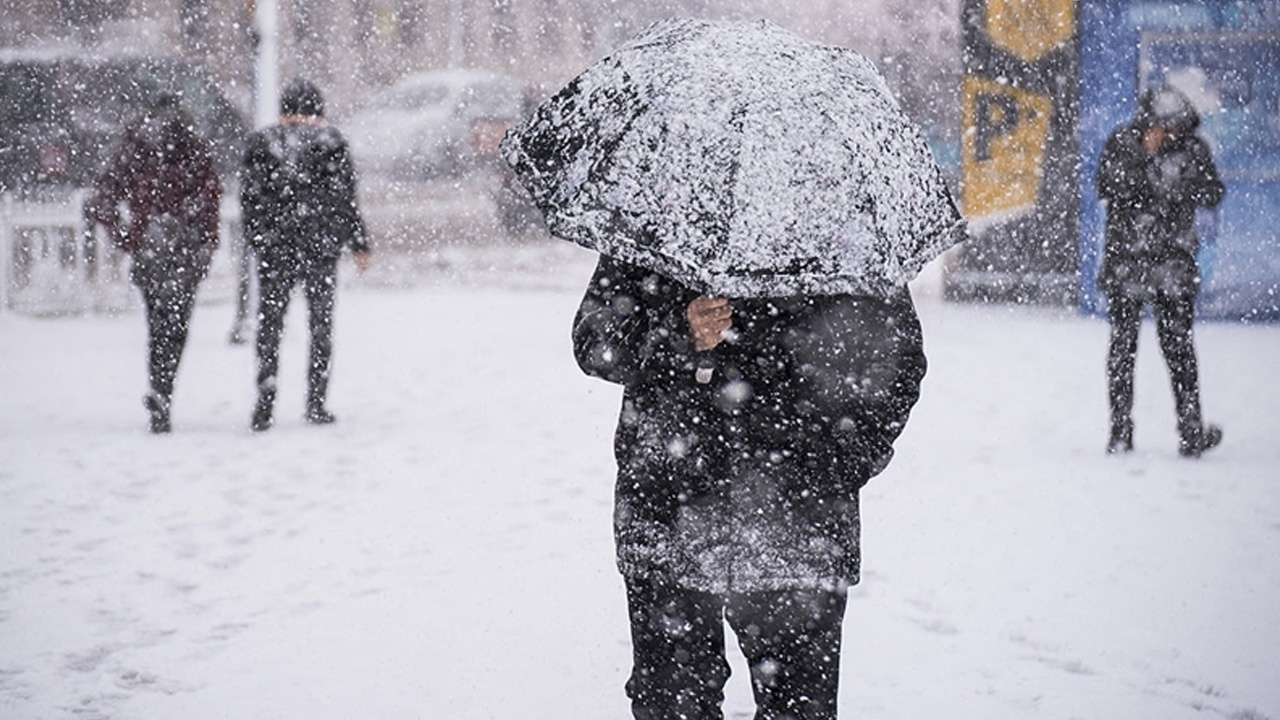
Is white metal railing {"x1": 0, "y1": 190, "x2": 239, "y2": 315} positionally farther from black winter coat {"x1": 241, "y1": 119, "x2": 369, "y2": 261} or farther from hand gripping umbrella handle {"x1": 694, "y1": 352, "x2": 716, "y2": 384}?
hand gripping umbrella handle {"x1": 694, "y1": 352, "x2": 716, "y2": 384}

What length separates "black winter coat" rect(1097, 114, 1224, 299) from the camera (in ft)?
Result: 23.4

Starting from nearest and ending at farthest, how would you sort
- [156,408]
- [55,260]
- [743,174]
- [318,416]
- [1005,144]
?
[743,174], [156,408], [318,416], [1005,144], [55,260]

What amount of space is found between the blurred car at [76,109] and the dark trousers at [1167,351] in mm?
13117

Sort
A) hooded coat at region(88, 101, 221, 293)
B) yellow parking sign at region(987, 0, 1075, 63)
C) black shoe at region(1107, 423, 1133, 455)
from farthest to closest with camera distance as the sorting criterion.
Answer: yellow parking sign at region(987, 0, 1075, 63) < hooded coat at region(88, 101, 221, 293) < black shoe at region(1107, 423, 1133, 455)

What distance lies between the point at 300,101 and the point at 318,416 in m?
1.75

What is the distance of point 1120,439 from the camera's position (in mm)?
7434

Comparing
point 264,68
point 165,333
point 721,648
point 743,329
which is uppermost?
point 264,68

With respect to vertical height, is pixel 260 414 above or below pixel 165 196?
below

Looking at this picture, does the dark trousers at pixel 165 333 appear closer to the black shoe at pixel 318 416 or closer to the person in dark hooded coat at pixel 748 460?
the black shoe at pixel 318 416

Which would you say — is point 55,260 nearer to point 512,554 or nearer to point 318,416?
point 318,416

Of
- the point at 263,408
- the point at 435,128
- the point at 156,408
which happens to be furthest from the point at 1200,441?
the point at 435,128

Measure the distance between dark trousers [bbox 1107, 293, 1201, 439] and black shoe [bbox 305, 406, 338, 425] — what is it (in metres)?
4.22

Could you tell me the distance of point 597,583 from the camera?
17.6 ft

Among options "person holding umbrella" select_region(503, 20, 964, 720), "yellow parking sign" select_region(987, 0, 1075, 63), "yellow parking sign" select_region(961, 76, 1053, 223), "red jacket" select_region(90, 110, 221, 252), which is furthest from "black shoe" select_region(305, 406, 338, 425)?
"yellow parking sign" select_region(987, 0, 1075, 63)
